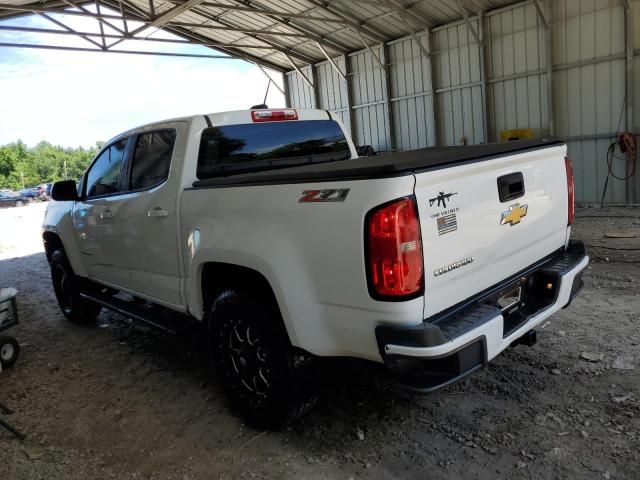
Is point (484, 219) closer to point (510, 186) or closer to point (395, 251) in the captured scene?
point (510, 186)

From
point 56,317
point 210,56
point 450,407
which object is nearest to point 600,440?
point 450,407

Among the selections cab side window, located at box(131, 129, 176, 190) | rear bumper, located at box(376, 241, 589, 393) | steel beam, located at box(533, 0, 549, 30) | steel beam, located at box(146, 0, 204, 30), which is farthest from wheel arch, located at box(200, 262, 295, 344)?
steel beam, located at box(533, 0, 549, 30)

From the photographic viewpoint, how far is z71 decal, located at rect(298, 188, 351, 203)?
230cm

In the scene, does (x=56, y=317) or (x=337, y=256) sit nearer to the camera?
(x=337, y=256)

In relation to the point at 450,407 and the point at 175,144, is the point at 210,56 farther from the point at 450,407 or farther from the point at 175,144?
the point at 450,407

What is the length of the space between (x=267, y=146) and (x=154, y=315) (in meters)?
1.61

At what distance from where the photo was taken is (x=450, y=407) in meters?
3.23

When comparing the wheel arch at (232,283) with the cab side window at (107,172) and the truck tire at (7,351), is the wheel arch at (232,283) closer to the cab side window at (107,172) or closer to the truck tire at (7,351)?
the cab side window at (107,172)

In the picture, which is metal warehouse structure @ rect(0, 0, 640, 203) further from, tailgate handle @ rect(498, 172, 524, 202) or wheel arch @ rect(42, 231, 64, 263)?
tailgate handle @ rect(498, 172, 524, 202)

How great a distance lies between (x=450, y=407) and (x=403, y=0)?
1244 cm

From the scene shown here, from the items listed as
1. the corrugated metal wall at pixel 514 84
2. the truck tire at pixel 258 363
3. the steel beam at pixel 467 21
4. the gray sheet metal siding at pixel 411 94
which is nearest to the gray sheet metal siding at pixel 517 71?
the corrugated metal wall at pixel 514 84

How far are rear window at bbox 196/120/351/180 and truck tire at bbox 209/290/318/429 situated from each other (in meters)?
1.02

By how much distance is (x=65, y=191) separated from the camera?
4859 millimetres

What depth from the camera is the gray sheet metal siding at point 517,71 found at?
12125 mm
